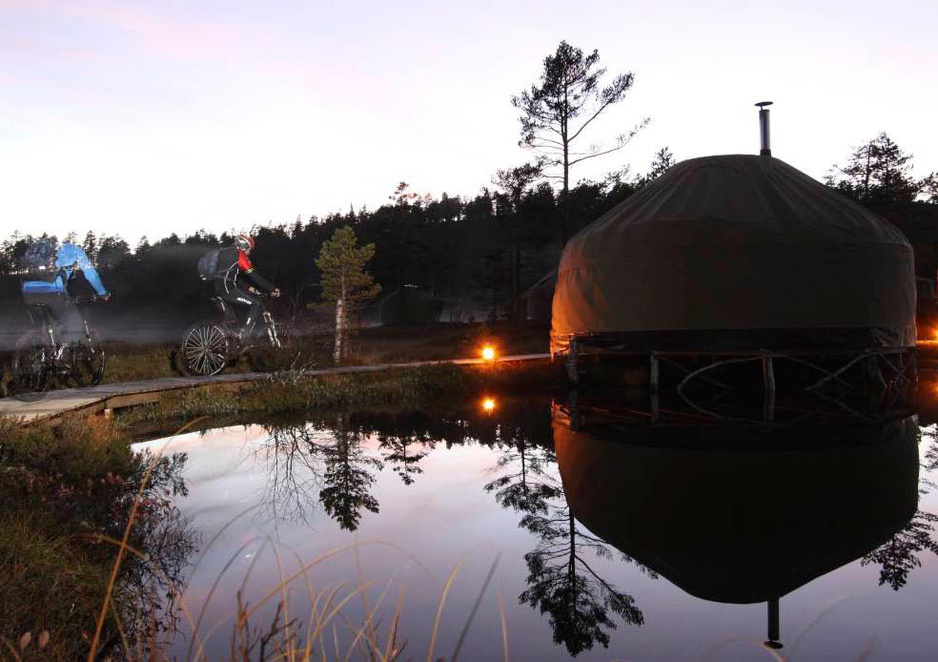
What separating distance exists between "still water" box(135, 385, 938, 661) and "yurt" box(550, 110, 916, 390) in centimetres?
299

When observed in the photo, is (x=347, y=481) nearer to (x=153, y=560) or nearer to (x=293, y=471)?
(x=293, y=471)

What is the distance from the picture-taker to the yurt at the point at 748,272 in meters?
11.0

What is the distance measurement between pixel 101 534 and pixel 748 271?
34.0 feet

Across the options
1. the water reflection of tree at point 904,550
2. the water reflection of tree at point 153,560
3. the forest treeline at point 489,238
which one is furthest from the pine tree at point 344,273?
the water reflection of tree at point 904,550

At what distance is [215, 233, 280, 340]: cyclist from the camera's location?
10672mm

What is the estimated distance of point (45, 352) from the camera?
8992 mm

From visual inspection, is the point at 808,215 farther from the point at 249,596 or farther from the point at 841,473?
the point at 249,596

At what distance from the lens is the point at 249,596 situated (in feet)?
11.3

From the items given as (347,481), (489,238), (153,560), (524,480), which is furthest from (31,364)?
(489,238)

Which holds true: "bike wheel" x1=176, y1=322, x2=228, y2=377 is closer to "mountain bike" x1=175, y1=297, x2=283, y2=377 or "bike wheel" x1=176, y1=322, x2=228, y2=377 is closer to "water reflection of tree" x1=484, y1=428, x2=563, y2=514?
"mountain bike" x1=175, y1=297, x2=283, y2=377

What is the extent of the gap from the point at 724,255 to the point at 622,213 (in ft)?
8.01

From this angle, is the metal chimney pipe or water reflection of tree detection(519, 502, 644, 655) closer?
water reflection of tree detection(519, 502, 644, 655)

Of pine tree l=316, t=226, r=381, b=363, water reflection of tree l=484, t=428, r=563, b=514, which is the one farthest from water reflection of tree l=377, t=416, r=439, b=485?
pine tree l=316, t=226, r=381, b=363

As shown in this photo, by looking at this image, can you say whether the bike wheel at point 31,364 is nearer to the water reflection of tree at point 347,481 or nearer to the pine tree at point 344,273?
the water reflection of tree at point 347,481
